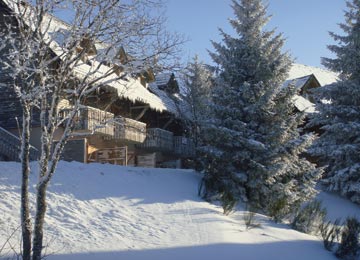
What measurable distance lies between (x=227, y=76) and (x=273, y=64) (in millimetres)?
1869

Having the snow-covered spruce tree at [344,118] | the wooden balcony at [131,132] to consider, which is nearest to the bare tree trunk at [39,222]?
the wooden balcony at [131,132]

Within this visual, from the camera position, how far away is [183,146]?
28.9 metres

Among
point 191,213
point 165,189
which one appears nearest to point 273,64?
point 165,189

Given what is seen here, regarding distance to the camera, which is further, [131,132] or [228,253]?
[131,132]

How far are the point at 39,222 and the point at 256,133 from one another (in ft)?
38.1

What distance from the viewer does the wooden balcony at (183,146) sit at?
28.6 m

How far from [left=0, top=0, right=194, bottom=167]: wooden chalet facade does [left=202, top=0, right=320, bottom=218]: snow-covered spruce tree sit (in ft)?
11.7

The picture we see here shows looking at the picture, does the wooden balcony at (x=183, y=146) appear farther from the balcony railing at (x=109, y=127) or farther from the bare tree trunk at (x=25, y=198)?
the bare tree trunk at (x=25, y=198)

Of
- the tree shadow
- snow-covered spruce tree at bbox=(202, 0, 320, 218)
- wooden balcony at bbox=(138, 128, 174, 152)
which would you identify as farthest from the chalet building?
the tree shadow

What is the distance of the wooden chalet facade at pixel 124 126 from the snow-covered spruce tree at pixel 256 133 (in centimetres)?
357

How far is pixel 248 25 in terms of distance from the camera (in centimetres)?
1995

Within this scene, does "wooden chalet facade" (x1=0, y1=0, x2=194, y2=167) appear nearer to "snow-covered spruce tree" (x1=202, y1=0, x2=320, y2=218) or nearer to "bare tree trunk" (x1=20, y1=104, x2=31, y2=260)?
"snow-covered spruce tree" (x1=202, y1=0, x2=320, y2=218)

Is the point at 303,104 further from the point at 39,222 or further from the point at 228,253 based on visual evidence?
the point at 39,222

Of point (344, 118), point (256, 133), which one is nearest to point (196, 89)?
point (344, 118)
